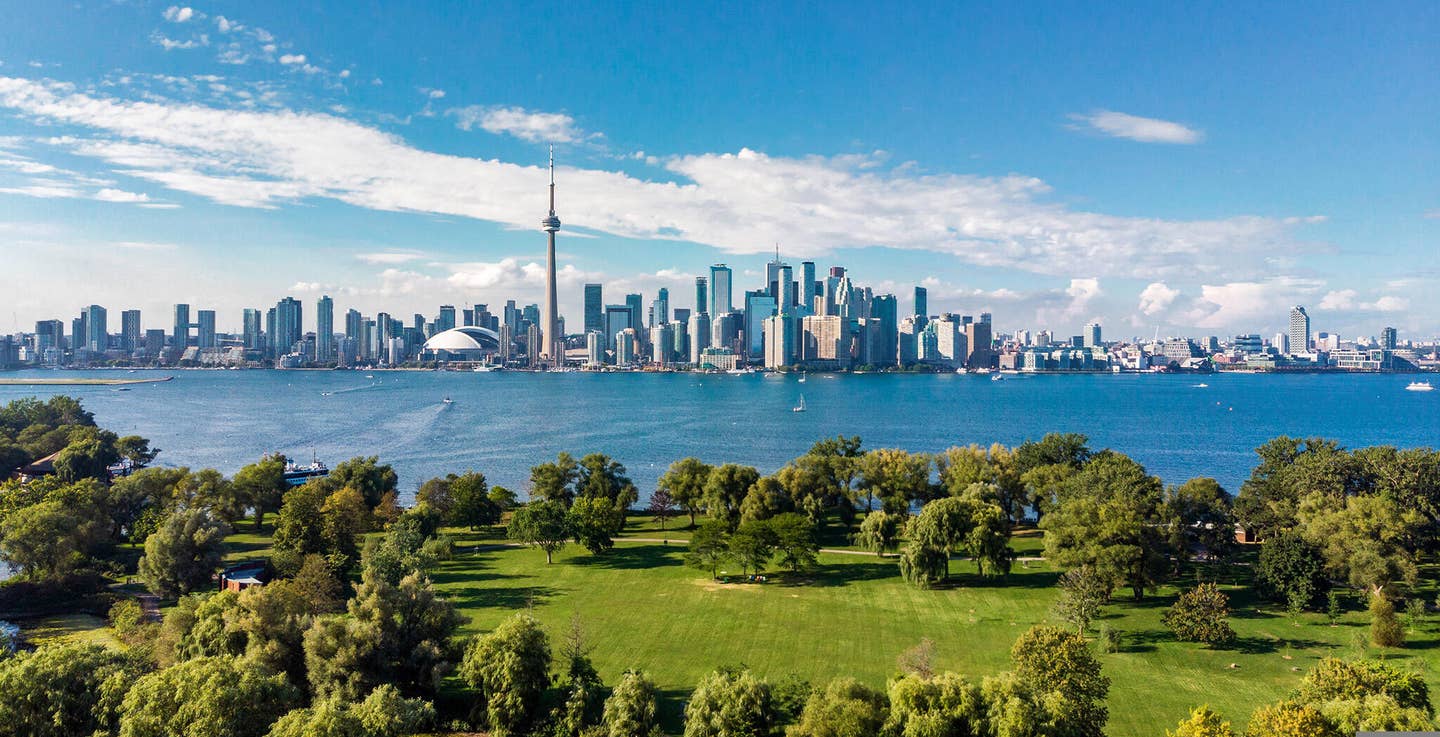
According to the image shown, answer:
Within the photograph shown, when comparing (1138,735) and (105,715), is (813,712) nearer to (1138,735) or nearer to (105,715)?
(1138,735)

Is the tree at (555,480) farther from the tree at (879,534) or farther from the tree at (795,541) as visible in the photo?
the tree at (879,534)

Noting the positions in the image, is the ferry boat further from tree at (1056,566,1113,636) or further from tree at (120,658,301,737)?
tree at (1056,566,1113,636)

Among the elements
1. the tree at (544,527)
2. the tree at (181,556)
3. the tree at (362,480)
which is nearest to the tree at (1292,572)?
the tree at (544,527)

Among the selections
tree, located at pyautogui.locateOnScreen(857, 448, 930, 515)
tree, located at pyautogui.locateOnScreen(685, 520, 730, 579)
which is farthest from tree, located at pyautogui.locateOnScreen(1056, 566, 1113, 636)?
tree, located at pyautogui.locateOnScreen(857, 448, 930, 515)

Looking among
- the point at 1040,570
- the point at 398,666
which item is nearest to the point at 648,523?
the point at 1040,570

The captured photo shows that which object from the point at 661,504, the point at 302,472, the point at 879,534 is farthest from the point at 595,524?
the point at 302,472

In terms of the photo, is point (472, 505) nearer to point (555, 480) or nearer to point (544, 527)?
point (555, 480)
